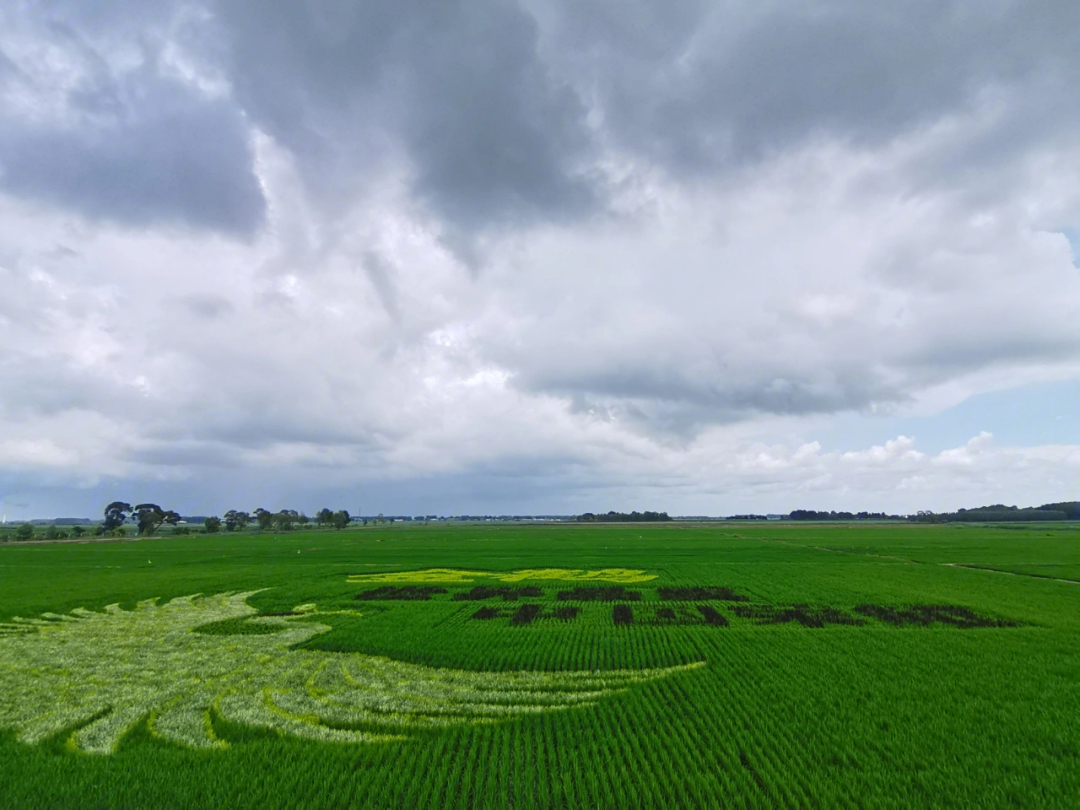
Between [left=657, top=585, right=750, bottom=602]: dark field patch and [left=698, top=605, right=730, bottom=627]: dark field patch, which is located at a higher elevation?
[left=657, top=585, right=750, bottom=602]: dark field patch

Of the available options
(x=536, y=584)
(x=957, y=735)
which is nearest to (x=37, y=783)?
(x=957, y=735)

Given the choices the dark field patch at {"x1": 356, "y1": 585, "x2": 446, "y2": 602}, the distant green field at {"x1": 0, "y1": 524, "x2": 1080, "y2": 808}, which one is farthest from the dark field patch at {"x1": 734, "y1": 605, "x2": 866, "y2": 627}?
the dark field patch at {"x1": 356, "y1": 585, "x2": 446, "y2": 602}

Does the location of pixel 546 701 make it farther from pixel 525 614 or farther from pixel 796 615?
pixel 796 615

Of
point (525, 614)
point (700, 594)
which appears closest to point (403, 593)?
point (525, 614)

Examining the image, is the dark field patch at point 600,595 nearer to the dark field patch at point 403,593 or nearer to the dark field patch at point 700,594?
the dark field patch at point 700,594

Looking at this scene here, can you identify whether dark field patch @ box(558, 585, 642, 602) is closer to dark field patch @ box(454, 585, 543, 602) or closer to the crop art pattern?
dark field patch @ box(454, 585, 543, 602)

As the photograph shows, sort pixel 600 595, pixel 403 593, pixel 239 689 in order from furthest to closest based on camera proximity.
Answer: pixel 403 593
pixel 600 595
pixel 239 689
